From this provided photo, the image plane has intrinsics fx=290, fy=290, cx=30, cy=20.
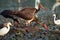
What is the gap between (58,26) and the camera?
681 centimetres

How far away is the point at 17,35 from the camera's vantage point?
607 centimetres

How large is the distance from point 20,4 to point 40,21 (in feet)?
12.2

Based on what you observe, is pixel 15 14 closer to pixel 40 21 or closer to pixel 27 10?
pixel 27 10

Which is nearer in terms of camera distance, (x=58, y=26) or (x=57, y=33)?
(x=57, y=33)

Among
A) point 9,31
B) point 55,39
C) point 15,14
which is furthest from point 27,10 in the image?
point 55,39

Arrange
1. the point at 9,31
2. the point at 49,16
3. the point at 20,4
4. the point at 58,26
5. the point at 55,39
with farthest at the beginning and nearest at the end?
the point at 20,4 → the point at 49,16 → the point at 58,26 → the point at 9,31 → the point at 55,39

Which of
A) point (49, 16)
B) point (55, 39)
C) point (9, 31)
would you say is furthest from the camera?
point (49, 16)

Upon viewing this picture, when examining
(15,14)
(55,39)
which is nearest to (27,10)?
(15,14)

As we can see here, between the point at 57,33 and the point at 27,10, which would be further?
the point at 27,10

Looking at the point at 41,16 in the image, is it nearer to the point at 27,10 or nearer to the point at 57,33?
the point at 27,10

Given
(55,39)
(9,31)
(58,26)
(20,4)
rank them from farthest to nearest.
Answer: (20,4)
(58,26)
(9,31)
(55,39)

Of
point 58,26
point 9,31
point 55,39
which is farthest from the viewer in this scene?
point 58,26

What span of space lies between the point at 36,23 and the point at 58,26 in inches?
21.4

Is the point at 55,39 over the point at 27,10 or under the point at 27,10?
under
